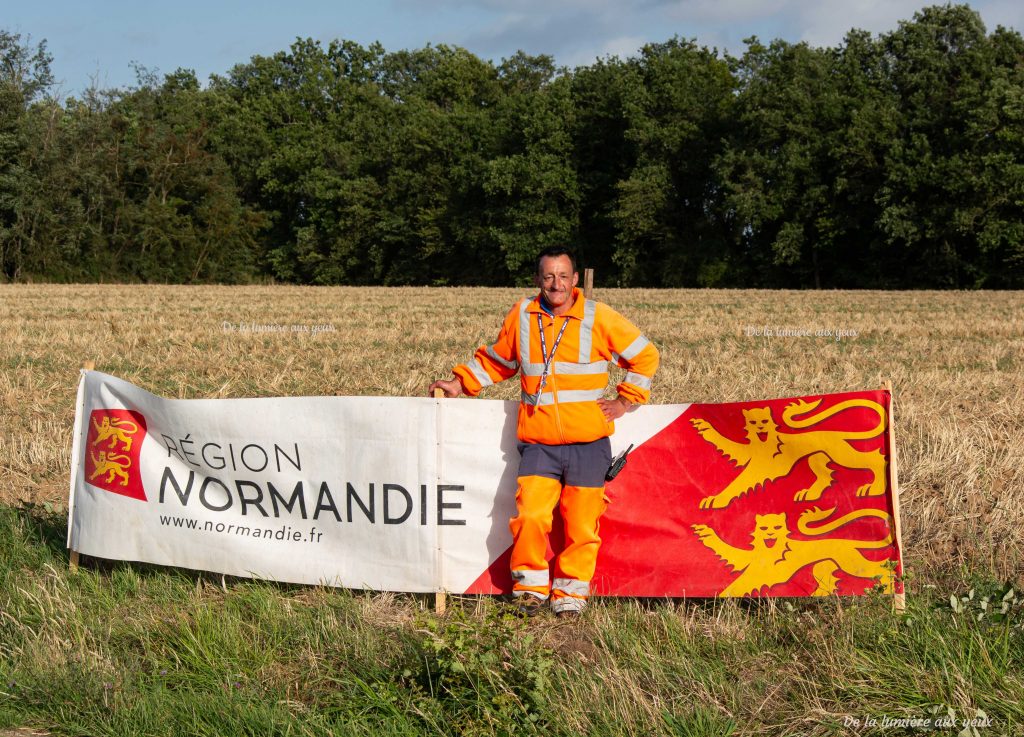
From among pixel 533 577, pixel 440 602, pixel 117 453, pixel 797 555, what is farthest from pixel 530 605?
pixel 117 453

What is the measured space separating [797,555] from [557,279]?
1.71 meters

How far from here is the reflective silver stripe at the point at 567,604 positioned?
15.4 ft

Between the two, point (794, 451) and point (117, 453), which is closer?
point (794, 451)

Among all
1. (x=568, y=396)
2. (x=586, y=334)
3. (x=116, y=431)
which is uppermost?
(x=586, y=334)

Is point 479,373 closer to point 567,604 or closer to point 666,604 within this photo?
point 567,604

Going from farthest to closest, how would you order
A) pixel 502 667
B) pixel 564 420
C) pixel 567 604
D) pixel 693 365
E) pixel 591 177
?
pixel 591 177 → pixel 693 365 → pixel 564 420 → pixel 567 604 → pixel 502 667

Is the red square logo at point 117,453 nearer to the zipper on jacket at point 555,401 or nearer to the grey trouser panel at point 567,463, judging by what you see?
the grey trouser panel at point 567,463

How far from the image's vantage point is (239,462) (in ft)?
17.1

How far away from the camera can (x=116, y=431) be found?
18.1 ft

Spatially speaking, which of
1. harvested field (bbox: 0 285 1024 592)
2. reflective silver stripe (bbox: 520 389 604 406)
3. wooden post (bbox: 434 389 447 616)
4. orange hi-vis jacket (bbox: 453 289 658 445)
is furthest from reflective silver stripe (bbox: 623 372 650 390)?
harvested field (bbox: 0 285 1024 592)

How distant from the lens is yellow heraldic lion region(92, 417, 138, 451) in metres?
5.48

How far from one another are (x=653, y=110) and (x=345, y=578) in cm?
5974

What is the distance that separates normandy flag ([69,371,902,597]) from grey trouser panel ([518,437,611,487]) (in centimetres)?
26

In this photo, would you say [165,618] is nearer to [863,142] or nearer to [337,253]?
[863,142]
